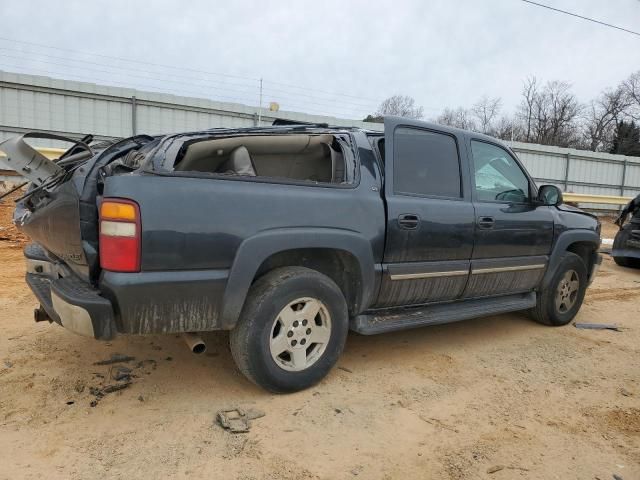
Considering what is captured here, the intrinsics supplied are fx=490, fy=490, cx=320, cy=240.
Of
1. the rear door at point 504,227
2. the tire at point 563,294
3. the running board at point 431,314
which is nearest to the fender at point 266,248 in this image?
the running board at point 431,314

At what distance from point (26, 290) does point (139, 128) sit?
8339 mm

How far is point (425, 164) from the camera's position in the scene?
3975 millimetres

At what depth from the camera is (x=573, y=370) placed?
13.1ft

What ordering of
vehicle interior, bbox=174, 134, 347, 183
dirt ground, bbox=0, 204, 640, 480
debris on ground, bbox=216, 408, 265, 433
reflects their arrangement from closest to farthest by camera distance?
dirt ground, bbox=0, 204, 640, 480
debris on ground, bbox=216, 408, 265, 433
vehicle interior, bbox=174, 134, 347, 183

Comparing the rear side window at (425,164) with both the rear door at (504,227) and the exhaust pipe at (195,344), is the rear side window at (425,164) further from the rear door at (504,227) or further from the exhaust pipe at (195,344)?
the exhaust pipe at (195,344)

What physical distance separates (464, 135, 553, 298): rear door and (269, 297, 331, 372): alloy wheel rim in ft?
5.00

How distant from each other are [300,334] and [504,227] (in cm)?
218

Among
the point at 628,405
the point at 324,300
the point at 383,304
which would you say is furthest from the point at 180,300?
the point at 628,405

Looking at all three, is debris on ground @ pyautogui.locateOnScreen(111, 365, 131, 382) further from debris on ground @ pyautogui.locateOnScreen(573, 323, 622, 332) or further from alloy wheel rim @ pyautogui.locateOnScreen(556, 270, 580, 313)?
debris on ground @ pyautogui.locateOnScreen(573, 323, 622, 332)

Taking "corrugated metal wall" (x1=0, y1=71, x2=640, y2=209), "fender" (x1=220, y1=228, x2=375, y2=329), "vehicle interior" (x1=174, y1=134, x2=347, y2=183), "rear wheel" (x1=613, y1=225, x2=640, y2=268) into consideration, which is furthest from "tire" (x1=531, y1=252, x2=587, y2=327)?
"corrugated metal wall" (x1=0, y1=71, x2=640, y2=209)

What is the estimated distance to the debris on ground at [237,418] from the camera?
111 inches

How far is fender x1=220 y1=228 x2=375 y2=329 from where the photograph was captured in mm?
2926

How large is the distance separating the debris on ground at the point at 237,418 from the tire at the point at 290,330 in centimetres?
19

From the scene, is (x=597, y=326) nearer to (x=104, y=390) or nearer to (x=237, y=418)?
(x=237, y=418)
